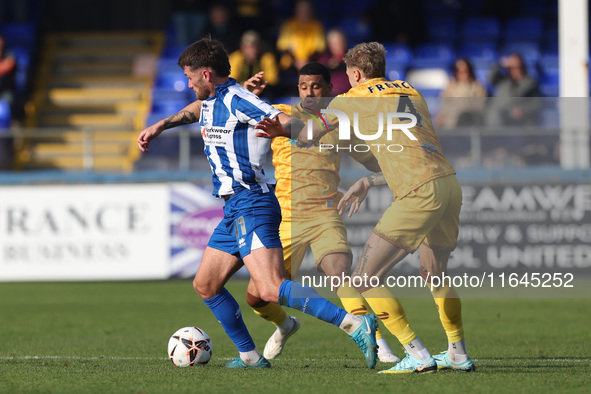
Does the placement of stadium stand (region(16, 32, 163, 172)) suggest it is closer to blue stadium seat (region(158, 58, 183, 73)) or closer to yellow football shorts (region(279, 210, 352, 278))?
blue stadium seat (region(158, 58, 183, 73))

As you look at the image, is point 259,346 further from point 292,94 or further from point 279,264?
point 292,94

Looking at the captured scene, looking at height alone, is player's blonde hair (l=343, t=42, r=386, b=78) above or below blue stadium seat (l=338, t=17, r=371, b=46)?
below

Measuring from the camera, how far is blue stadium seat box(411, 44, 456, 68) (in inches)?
647

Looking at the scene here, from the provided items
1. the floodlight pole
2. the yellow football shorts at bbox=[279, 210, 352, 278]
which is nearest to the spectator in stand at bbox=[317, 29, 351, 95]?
the floodlight pole

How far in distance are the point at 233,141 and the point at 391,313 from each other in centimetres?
145

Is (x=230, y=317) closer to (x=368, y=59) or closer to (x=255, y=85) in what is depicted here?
(x=255, y=85)

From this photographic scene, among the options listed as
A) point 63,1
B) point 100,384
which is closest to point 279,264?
point 100,384

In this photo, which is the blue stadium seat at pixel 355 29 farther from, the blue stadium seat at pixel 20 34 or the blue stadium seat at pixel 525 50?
the blue stadium seat at pixel 20 34

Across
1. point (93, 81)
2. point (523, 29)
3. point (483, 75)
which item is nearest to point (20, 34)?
point (93, 81)

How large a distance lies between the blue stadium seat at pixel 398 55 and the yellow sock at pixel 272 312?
10.1m

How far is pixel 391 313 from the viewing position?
19.9 ft

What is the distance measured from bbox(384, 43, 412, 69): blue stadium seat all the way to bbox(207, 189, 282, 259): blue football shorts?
10671 millimetres

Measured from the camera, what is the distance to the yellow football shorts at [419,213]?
592 cm

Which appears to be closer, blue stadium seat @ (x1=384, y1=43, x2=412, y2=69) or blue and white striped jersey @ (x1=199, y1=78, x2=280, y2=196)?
blue and white striped jersey @ (x1=199, y1=78, x2=280, y2=196)
